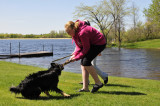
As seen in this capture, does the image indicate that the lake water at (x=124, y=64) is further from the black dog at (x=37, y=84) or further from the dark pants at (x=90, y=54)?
the black dog at (x=37, y=84)

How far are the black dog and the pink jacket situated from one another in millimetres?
780

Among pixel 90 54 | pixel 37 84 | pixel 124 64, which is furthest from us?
pixel 124 64

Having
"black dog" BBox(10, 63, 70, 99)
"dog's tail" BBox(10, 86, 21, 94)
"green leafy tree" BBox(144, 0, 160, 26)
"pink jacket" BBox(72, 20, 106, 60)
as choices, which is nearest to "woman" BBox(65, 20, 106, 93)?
"pink jacket" BBox(72, 20, 106, 60)

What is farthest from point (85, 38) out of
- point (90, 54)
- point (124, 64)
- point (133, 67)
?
point (124, 64)

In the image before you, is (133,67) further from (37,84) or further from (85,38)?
(37,84)

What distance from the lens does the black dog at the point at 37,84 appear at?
4.84 metres

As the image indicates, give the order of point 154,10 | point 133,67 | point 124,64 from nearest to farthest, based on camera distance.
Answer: point 133,67
point 124,64
point 154,10

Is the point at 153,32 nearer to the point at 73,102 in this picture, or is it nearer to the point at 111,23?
the point at 111,23

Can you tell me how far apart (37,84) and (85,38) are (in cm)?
155

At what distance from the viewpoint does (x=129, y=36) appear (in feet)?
210

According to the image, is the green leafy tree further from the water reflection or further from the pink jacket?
the pink jacket

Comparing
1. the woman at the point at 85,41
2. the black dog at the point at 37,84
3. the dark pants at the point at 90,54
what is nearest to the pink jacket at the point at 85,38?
the woman at the point at 85,41

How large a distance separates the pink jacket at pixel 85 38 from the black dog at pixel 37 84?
780 millimetres

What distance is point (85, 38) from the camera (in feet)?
17.0
